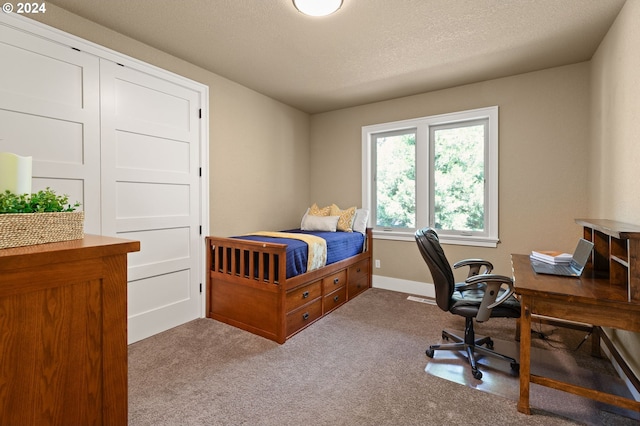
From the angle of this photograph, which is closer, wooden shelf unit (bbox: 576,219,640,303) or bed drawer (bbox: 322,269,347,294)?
wooden shelf unit (bbox: 576,219,640,303)

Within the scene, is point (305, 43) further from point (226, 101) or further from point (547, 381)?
point (547, 381)

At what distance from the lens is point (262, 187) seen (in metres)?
3.86

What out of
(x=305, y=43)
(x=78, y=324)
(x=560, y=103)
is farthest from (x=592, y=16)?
(x=78, y=324)

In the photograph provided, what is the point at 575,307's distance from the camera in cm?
157

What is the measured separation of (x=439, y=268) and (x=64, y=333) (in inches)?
79.9

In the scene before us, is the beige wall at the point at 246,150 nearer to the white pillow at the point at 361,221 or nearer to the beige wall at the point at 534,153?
the white pillow at the point at 361,221

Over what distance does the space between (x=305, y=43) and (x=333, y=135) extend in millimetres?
1965

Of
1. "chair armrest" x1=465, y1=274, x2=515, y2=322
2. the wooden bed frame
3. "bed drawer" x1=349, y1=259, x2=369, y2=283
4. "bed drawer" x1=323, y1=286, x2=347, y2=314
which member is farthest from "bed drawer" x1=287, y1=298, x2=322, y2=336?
"chair armrest" x1=465, y1=274, x2=515, y2=322

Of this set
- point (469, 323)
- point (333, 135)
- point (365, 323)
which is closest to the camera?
point (469, 323)

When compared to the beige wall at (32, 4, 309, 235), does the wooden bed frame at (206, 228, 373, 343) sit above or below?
below

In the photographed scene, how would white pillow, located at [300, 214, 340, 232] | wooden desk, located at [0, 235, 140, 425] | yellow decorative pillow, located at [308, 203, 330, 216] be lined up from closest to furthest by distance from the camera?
wooden desk, located at [0, 235, 140, 425]
white pillow, located at [300, 214, 340, 232]
yellow decorative pillow, located at [308, 203, 330, 216]

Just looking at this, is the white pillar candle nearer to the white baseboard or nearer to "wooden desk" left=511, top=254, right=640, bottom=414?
"wooden desk" left=511, top=254, right=640, bottom=414

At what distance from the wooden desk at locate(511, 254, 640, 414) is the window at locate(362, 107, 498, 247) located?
173 cm

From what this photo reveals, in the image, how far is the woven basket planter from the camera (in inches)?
31.5
